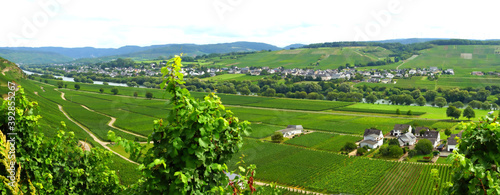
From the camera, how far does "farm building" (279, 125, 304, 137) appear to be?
57281mm

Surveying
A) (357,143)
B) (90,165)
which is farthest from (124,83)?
(90,165)

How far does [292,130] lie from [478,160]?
179 feet

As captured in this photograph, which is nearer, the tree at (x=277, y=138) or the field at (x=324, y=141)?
the field at (x=324, y=141)

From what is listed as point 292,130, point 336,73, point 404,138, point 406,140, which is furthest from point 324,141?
point 336,73

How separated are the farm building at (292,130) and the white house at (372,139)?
1254 cm

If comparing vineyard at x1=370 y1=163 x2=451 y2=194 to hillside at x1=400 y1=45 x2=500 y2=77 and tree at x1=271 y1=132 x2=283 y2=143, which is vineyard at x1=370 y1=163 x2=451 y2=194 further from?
hillside at x1=400 y1=45 x2=500 y2=77

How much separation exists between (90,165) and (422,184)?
3372 centimetres

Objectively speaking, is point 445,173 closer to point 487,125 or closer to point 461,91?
point 487,125

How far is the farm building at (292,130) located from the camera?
57.3 meters

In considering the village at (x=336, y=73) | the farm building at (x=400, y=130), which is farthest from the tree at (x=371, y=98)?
the farm building at (x=400, y=130)

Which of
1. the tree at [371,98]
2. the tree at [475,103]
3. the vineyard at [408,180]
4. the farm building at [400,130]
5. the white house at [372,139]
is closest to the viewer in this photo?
the vineyard at [408,180]

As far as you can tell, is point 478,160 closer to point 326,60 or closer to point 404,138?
point 404,138

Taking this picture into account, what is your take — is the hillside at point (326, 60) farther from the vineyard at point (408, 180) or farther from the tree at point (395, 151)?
the vineyard at point (408, 180)

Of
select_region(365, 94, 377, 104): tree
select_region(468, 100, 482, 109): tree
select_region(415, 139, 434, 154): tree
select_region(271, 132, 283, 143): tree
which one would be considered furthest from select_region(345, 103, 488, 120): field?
select_region(271, 132, 283, 143): tree
